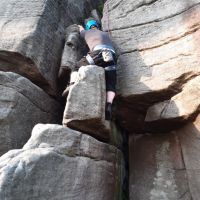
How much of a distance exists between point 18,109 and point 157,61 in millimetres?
2701

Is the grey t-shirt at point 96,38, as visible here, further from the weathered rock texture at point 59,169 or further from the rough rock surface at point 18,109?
the weathered rock texture at point 59,169

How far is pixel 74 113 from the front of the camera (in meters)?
4.65

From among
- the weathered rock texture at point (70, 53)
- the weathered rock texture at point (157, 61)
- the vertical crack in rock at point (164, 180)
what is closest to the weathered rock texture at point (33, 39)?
the weathered rock texture at point (70, 53)

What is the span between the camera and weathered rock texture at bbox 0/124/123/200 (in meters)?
3.62

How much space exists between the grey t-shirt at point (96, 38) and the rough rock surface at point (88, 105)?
1.08 m

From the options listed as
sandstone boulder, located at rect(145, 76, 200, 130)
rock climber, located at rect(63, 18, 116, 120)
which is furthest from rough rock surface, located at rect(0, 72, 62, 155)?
sandstone boulder, located at rect(145, 76, 200, 130)

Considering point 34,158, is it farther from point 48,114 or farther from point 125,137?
point 125,137

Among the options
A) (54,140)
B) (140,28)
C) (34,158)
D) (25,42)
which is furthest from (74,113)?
(140,28)

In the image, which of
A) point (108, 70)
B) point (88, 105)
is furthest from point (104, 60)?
point (88, 105)

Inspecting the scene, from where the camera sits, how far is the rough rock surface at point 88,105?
466 centimetres

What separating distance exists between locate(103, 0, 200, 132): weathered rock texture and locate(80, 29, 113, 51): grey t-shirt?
14.0 inches

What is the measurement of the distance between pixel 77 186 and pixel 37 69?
256 centimetres

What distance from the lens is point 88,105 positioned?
15.7 feet

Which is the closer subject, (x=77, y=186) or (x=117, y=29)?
(x=77, y=186)
